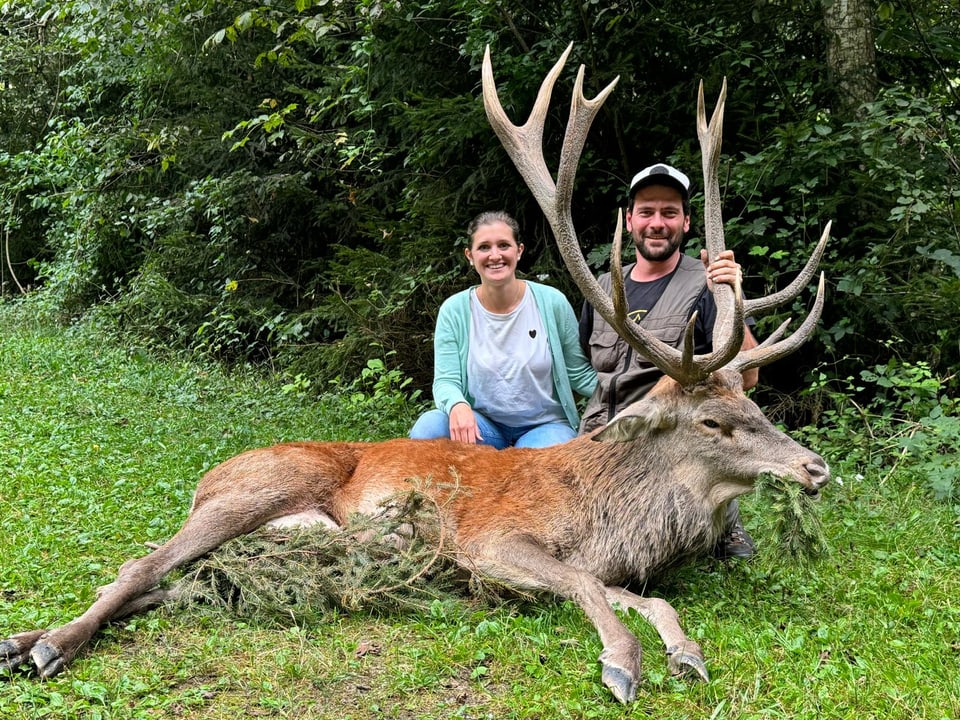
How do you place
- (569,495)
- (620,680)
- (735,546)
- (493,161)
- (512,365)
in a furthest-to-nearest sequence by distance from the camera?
(493,161) < (512,365) < (735,546) < (569,495) < (620,680)

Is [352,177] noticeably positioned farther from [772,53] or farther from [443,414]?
[443,414]

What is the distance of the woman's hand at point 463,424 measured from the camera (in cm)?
532

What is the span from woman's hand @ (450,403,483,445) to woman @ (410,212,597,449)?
7 cm

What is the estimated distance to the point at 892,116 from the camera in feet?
22.3

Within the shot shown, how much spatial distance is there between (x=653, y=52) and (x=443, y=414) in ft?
12.8

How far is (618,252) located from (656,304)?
1158 millimetres

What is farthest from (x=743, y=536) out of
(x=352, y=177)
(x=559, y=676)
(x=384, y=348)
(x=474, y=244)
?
(x=352, y=177)

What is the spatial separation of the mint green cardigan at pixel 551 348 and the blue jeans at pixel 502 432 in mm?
87

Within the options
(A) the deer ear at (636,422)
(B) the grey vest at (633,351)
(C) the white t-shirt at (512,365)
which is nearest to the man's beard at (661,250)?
(B) the grey vest at (633,351)

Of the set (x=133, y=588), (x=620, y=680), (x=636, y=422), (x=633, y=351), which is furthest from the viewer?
(x=633, y=351)

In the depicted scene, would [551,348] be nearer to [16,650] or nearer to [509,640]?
[509,640]

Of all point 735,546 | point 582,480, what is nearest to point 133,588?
point 582,480

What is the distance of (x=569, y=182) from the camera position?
14.7 feet

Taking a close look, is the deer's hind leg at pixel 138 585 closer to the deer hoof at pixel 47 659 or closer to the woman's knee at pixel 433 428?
the deer hoof at pixel 47 659
